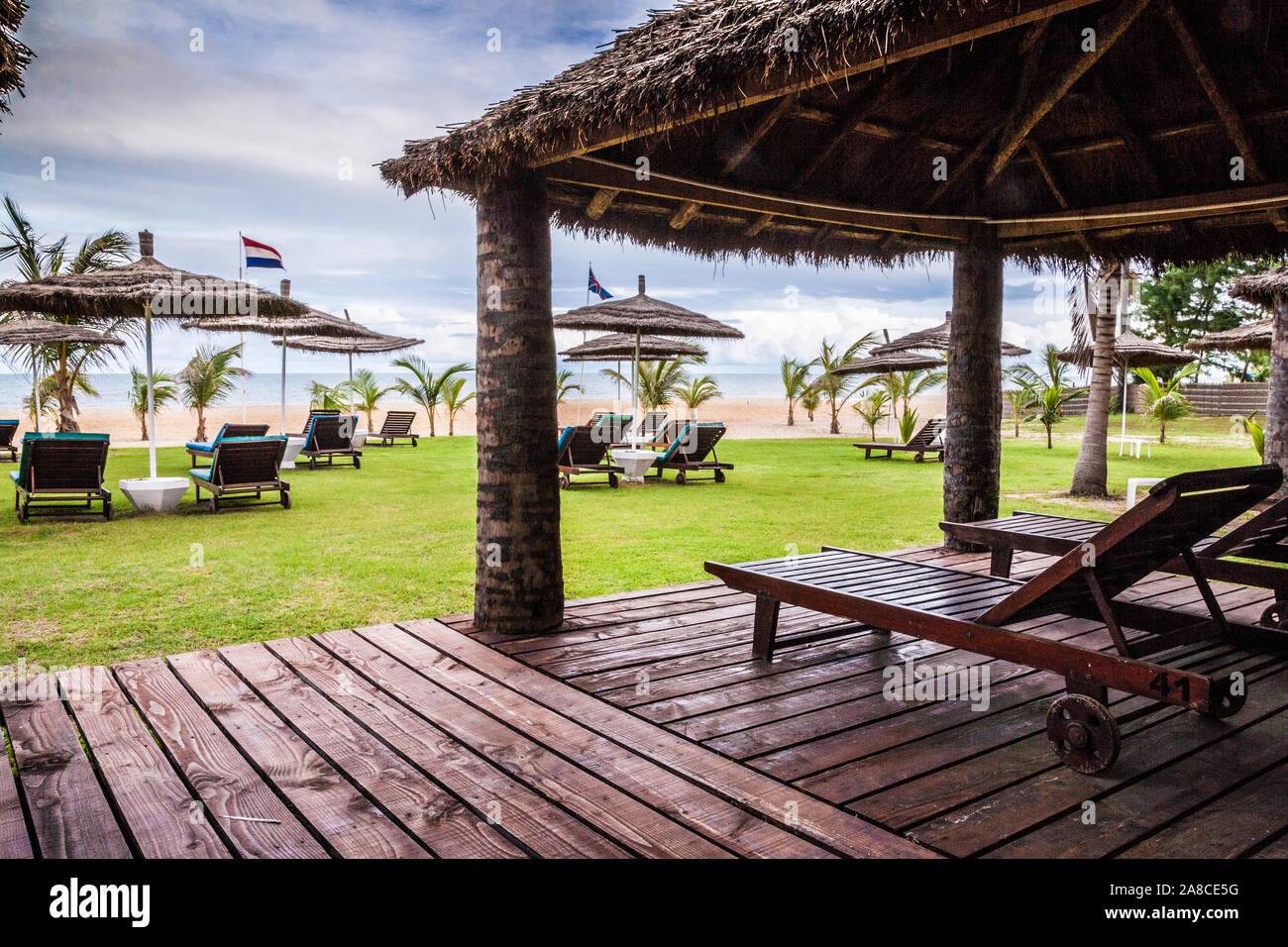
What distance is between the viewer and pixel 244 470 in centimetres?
921

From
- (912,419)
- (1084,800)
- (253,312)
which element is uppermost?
(253,312)

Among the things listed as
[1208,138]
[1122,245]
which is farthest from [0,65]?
[1122,245]

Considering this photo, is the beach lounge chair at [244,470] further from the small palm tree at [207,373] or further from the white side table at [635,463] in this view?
the small palm tree at [207,373]

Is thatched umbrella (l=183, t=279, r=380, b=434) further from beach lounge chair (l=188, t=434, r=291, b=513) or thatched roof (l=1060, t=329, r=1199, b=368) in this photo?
thatched roof (l=1060, t=329, r=1199, b=368)

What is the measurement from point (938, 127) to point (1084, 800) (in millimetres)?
4522

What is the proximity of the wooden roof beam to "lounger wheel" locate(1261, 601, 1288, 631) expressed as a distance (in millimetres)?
2817

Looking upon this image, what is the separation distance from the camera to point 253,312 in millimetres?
9523

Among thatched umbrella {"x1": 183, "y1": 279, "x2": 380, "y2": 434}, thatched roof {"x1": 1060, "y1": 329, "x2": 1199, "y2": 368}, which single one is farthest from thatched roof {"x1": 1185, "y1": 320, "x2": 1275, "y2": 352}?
thatched umbrella {"x1": 183, "y1": 279, "x2": 380, "y2": 434}

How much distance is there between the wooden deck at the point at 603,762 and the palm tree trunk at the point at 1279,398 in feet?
22.3

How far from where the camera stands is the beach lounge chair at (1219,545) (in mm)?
3676

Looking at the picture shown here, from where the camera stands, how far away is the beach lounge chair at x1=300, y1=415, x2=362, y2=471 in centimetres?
1412

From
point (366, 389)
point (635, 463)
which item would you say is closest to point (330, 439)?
point (635, 463)

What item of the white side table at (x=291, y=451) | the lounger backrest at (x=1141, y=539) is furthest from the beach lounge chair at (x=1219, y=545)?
the white side table at (x=291, y=451)

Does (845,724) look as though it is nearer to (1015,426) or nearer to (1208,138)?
(1208,138)
